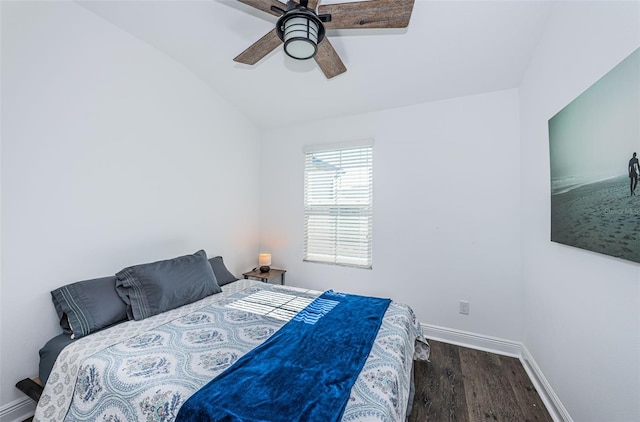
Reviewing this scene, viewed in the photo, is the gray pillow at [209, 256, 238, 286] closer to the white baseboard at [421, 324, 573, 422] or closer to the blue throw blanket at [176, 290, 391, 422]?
the blue throw blanket at [176, 290, 391, 422]

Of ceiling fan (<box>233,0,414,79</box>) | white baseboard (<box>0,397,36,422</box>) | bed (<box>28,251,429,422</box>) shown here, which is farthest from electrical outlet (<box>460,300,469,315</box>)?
white baseboard (<box>0,397,36,422</box>)

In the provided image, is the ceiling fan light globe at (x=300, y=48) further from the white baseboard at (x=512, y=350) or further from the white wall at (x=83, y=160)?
the white baseboard at (x=512, y=350)

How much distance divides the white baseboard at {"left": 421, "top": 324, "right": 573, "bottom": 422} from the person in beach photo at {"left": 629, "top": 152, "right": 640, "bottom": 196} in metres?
1.43

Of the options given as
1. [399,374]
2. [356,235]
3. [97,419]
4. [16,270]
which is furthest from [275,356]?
[356,235]

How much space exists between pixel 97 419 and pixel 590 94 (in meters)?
2.98

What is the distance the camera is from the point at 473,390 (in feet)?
6.64

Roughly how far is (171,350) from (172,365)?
0.16m

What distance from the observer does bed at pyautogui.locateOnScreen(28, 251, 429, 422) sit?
119cm

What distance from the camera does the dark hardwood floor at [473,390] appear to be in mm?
1777

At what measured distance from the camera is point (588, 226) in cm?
139

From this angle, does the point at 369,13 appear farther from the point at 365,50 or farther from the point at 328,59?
the point at 365,50

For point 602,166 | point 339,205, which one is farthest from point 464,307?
point 602,166

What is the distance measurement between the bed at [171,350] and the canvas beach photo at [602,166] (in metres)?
1.17

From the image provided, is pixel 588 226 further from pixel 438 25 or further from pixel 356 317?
pixel 438 25
